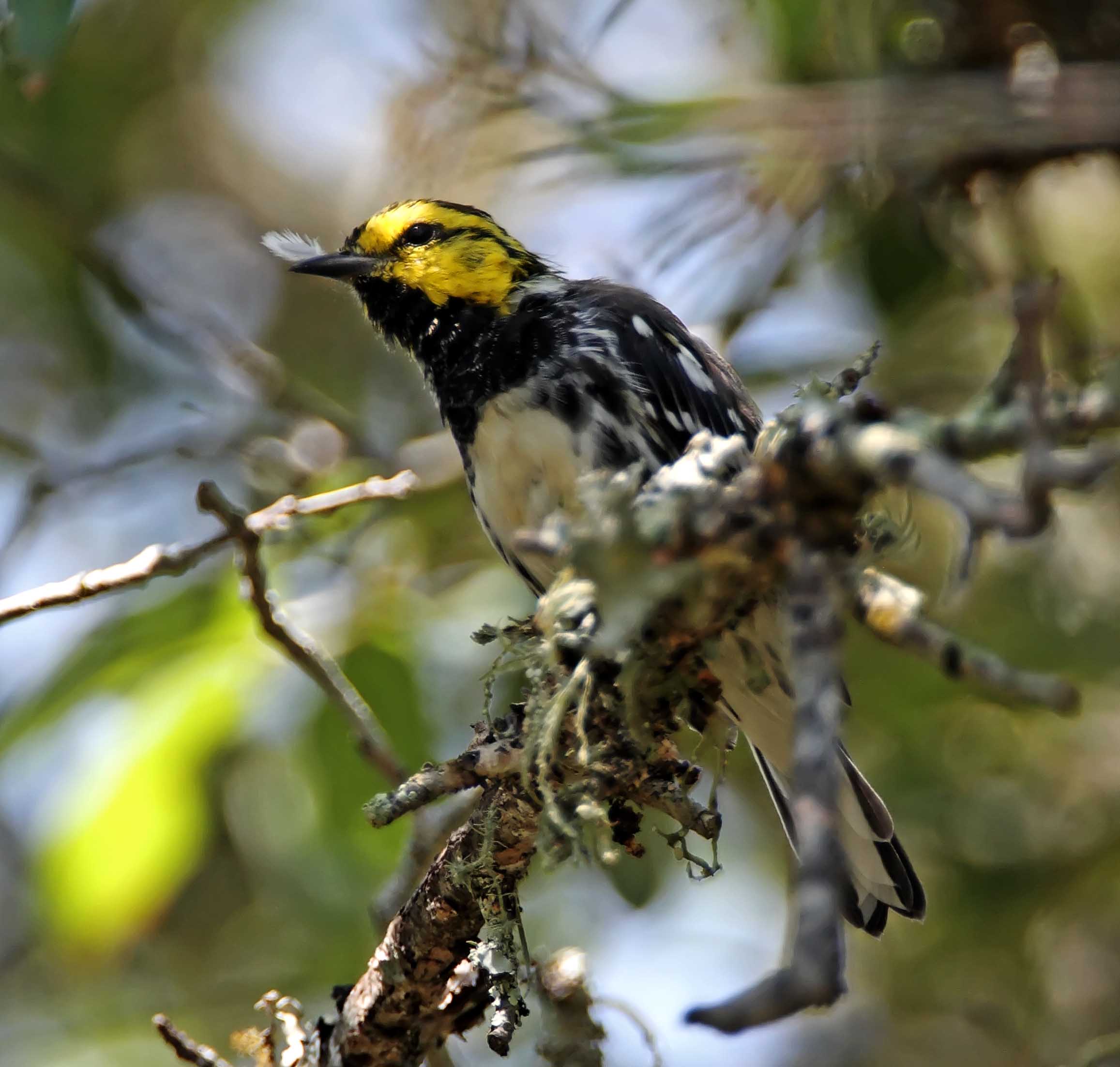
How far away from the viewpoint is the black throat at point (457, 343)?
293 centimetres

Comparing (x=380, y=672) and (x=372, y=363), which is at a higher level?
(x=380, y=672)

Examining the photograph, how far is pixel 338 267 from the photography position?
3.43 meters

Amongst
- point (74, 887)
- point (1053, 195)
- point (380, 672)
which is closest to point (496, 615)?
point (380, 672)

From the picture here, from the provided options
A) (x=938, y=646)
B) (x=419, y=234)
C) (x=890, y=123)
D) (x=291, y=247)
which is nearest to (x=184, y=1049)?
(x=938, y=646)

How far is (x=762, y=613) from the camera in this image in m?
2.25

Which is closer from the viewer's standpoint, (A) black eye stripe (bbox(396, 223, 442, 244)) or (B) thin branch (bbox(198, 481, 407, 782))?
(B) thin branch (bbox(198, 481, 407, 782))

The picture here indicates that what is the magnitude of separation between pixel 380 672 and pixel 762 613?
1.37 m

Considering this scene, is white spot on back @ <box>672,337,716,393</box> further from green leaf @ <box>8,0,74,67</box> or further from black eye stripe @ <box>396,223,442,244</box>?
green leaf @ <box>8,0,74,67</box>

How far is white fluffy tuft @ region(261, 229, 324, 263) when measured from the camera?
12.1 ft

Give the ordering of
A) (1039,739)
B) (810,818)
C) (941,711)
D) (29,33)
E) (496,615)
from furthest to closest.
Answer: (1039,739), (941,711), (496,615), (29,33), (810,818)

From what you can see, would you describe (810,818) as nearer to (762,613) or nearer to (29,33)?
(762,613)

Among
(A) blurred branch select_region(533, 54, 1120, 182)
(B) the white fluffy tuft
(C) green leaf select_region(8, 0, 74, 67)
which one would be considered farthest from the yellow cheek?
(C) green leaf select_region(8, 0, 74, 67)

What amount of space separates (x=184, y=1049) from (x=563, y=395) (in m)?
1.38

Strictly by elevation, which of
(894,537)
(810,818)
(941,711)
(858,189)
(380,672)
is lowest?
(941,711)
